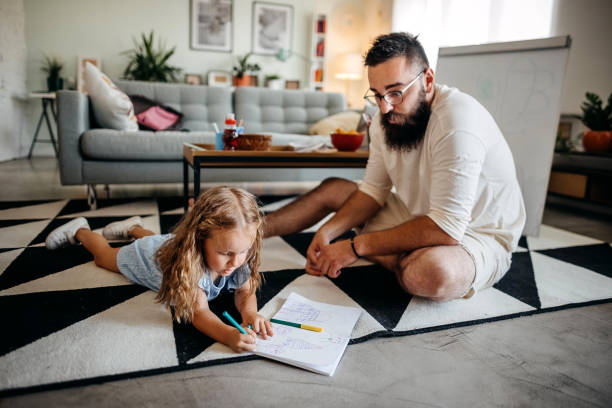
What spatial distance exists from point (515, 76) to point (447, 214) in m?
1.41

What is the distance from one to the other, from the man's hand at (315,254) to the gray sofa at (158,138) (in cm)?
82

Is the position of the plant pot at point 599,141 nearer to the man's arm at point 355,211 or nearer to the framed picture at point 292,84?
the man's arm at point 355,211

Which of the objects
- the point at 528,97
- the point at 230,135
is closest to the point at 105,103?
the point at 230,135

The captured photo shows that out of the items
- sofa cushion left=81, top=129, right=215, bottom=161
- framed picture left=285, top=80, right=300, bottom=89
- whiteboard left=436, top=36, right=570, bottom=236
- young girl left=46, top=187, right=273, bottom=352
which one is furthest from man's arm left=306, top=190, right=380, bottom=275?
framed picture left=285, top=80, right=300, bottom=89

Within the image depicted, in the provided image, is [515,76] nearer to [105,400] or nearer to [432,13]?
[105,400]

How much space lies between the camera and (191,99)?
3.23 m

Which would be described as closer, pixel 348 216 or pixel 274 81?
pixel 348 216

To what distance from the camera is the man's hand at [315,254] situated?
128cm

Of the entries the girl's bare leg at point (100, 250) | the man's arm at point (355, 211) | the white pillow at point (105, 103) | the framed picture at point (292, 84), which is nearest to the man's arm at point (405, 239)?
the man's arm at point (355, 211)

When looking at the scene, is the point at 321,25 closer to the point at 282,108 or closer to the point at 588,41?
the point at 282,108

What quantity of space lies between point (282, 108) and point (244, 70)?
6.30 feet

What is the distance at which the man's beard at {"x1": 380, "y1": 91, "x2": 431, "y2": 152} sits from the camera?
125cm

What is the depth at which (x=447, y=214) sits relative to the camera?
1.14m

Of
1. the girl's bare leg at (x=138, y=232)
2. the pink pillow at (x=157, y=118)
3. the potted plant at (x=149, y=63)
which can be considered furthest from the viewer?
the potted plant at (x=149, y=63)
